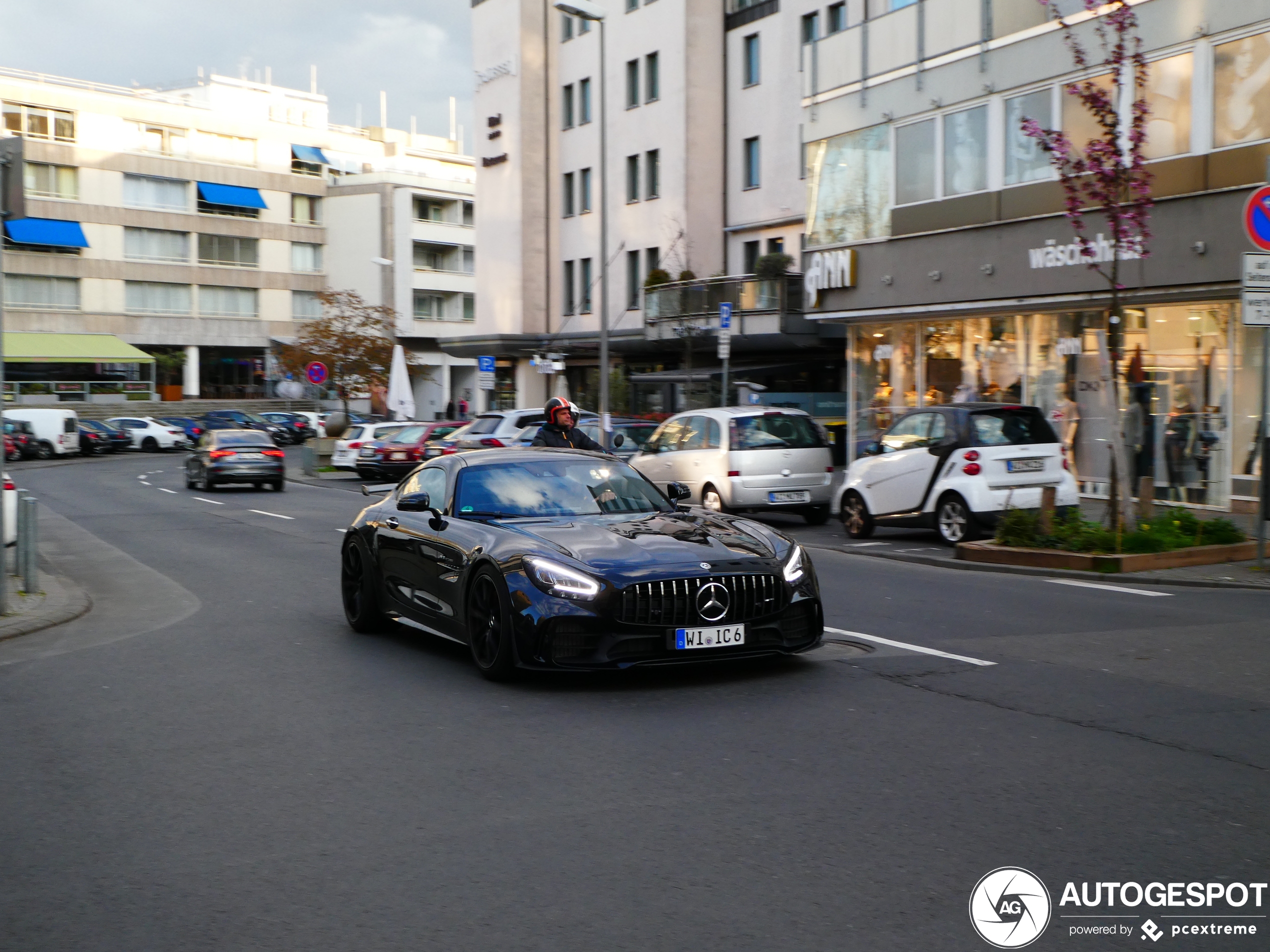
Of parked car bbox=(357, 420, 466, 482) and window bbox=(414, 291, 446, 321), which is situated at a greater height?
window bbox=(414, 291, 446, 321)

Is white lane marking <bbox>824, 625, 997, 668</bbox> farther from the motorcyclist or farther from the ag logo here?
the motorcyclist

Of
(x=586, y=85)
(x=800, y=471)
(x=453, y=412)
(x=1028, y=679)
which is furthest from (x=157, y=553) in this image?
(x=453, y=412)

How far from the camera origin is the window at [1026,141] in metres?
22.5

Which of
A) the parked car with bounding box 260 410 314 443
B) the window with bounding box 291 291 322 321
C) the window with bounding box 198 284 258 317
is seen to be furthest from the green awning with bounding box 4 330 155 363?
the parked car with bounding box 260 410 314 443

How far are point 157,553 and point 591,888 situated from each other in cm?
1438

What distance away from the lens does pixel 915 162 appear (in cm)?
→ 2542

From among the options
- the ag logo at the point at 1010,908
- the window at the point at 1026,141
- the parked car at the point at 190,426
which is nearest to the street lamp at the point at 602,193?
the window at the point at 1026,141

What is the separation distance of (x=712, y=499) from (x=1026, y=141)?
827 centimetres

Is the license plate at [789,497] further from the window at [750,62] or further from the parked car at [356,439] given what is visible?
the window at [750,62]

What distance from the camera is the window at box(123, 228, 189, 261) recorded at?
7956 centimetres

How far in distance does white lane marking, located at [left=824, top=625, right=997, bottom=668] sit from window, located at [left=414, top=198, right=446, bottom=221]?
80124mm

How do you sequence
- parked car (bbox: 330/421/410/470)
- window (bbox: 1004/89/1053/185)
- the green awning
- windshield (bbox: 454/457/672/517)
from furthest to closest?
the green awning → parked car (bbox: 330/421/410/470) → window (bbox: 1004/89/1053/185) → windshield (bbox: 454/457/672/517)

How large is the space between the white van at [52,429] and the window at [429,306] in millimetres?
33726

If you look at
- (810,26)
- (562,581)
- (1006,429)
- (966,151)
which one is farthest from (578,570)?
(810,26)
